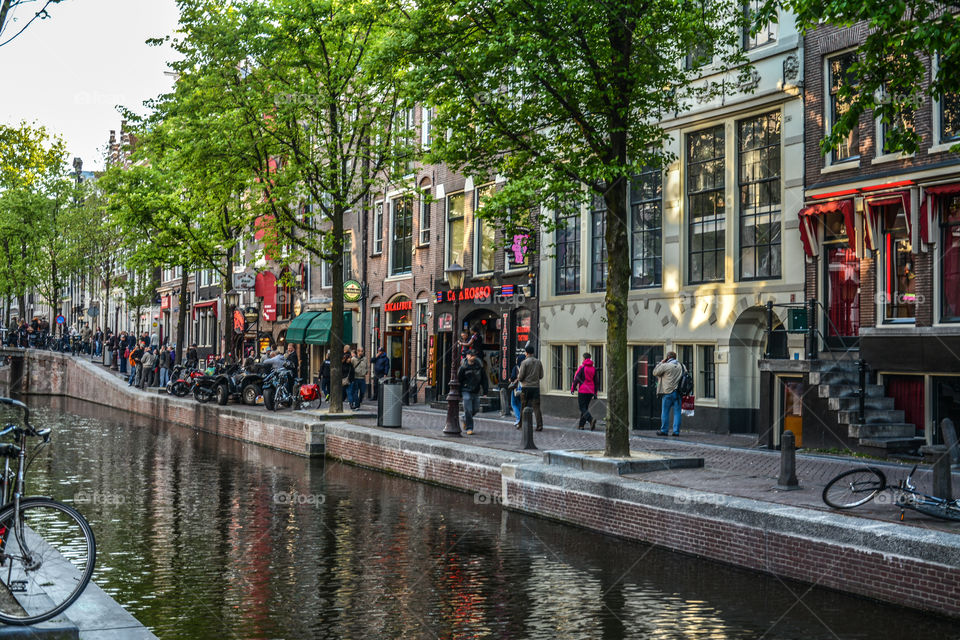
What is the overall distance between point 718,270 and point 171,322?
45.5 meters

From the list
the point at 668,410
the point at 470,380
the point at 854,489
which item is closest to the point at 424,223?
the point at 470,380

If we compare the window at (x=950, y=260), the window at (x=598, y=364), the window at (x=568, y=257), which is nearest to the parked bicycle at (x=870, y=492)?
the window at (x=950, y=260)

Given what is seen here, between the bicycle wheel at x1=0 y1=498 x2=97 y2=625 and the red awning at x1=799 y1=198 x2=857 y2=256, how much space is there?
1433 cm

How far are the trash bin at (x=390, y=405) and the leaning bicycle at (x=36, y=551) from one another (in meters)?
13.7

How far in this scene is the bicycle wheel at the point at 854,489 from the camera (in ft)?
32.9

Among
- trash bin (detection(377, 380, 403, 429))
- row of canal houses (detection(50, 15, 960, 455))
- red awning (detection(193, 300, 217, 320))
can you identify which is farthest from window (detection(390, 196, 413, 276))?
red awning (detection(193, 300, 217, 320))

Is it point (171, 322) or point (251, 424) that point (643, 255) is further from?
point (171, 322)

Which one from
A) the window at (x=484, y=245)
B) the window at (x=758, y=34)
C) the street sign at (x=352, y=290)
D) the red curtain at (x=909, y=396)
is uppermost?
the window at (x=758, y=34)

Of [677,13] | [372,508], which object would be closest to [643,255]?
[677,13]

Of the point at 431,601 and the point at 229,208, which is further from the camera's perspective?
the point at 229,208

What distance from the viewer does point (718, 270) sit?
20.6 m

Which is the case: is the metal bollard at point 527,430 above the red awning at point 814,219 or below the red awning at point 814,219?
below

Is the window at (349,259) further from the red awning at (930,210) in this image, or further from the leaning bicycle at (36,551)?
the leaning bicycle at (36,551)

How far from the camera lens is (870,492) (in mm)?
10164
